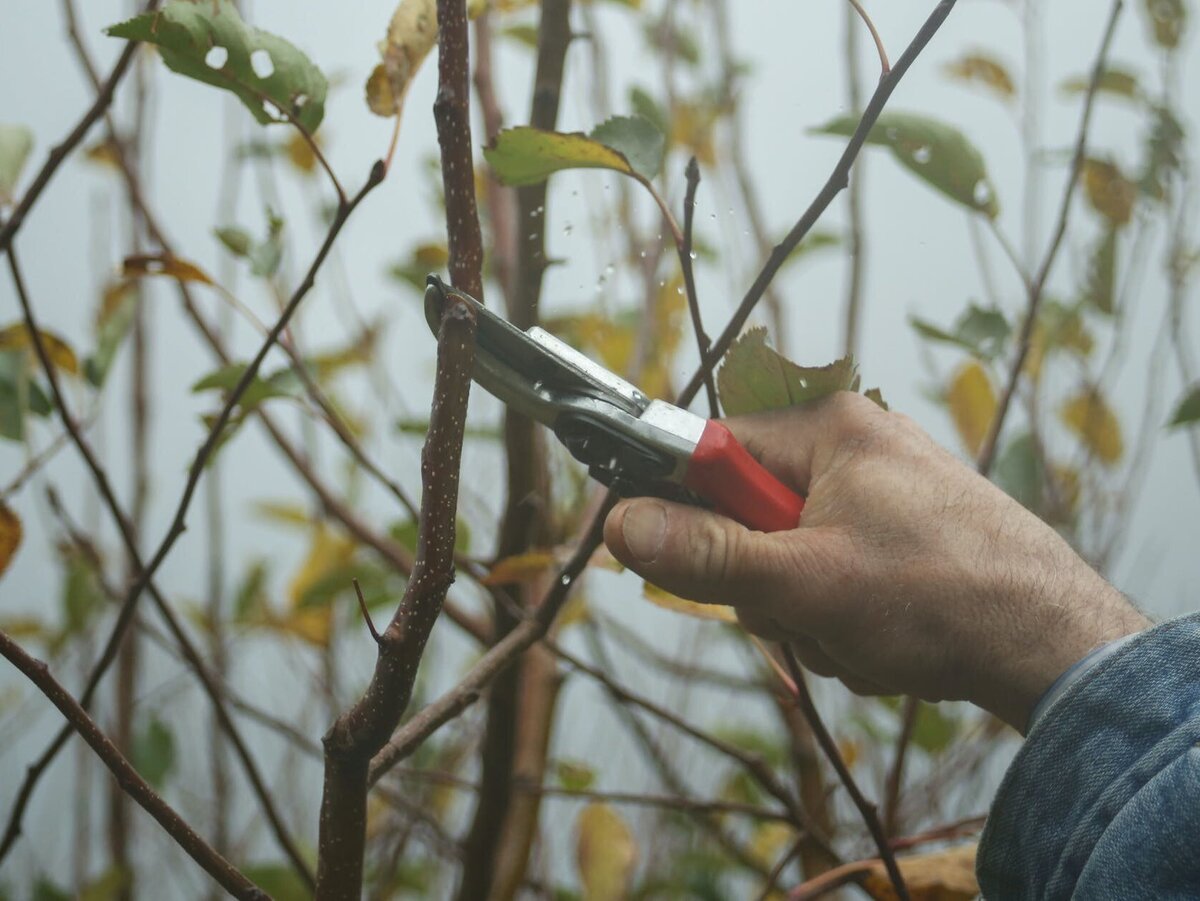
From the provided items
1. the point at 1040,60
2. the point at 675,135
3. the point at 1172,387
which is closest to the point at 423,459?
the point at 675,135

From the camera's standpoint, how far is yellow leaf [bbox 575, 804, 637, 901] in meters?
0.81

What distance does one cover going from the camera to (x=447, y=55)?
0.38 metres

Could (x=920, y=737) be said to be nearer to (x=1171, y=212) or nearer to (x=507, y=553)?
(x=507, y=553)

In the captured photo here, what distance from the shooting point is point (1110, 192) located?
0.93 meters

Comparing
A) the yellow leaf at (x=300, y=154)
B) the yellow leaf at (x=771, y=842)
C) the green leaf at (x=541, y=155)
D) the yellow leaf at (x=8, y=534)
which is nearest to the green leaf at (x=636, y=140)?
the green leaf at (x=541, y=155)

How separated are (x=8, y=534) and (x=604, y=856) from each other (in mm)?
501

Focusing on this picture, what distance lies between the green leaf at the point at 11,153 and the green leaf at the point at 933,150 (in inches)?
15.9

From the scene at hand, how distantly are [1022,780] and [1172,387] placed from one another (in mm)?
1074

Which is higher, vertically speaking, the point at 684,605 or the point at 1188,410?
the point at 1188,410

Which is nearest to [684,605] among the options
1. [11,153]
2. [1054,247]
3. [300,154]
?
[1054,247]

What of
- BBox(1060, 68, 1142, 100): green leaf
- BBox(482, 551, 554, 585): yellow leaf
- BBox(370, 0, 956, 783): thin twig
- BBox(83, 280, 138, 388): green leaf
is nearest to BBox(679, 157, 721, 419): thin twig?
BBox(370, 0, 956, 783): thin twig

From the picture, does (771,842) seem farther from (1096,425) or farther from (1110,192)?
(1110,192)

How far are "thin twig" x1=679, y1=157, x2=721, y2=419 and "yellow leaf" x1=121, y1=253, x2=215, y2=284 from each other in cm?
23

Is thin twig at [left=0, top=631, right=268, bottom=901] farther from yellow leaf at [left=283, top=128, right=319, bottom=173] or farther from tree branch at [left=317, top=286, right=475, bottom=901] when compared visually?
yellow leaf at [left=283, top=128, right=319, bottom=173]
